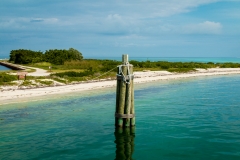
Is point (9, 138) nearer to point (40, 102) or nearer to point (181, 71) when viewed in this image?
point (40, 102)

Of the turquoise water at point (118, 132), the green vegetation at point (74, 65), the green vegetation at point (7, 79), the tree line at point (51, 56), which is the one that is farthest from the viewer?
the tree line at point (51, 56)

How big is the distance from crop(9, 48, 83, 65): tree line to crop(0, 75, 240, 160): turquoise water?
47235 mm

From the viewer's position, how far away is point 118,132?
12.6m

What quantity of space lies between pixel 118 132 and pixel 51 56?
195 ft

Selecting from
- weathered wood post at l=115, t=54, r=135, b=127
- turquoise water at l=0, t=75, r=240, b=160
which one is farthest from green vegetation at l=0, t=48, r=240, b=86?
weathered wood post at l=115, t=54, r=135, b=127

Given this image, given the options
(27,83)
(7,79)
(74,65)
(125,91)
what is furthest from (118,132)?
(74,65)

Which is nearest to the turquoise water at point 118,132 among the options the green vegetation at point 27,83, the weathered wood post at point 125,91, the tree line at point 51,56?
the weathered wood post at point 125,91

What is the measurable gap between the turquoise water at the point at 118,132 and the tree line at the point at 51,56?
155ft

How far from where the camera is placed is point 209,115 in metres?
16.7

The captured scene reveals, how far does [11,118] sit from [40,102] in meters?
5.52

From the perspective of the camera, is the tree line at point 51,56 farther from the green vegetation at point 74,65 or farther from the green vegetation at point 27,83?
the green vegetation at point 27,83

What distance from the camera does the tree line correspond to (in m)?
67.3

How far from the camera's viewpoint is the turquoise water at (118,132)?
10574 mm

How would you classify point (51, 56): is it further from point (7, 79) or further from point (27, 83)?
point (27, 83)
